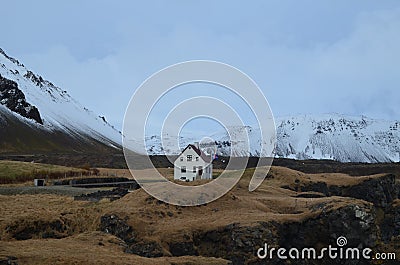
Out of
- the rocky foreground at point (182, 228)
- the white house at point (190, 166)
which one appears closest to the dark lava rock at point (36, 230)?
the rocky foreground at point (182, 228)

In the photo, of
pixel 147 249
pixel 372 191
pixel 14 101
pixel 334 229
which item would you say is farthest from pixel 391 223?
pixel 14 101

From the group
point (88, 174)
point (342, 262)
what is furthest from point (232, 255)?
point (88, 174)

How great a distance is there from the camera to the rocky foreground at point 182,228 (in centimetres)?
2391

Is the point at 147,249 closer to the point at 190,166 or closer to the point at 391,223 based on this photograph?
the point at 190,166

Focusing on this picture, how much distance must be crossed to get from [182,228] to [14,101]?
18042 centimetres

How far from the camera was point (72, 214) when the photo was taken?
33.4 metres

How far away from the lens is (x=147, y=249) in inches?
1001

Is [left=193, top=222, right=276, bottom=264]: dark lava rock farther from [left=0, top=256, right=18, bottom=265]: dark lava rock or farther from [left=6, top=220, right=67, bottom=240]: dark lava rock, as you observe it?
[left=0, top=256, right=18, bottom=265]: dark lava rock

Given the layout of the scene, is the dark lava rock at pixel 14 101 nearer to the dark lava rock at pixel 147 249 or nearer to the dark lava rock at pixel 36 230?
the dark lava rock at pixel 36 230

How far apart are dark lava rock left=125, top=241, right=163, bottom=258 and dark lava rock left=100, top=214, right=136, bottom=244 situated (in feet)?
9.90

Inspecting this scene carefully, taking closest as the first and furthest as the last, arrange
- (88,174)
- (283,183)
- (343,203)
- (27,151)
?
(343,203) < (283,183) < (88,174) < (27,151)

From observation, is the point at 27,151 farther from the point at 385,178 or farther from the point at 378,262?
the point at 378,262

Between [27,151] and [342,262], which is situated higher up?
[27,151]

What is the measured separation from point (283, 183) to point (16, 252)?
41043mm
